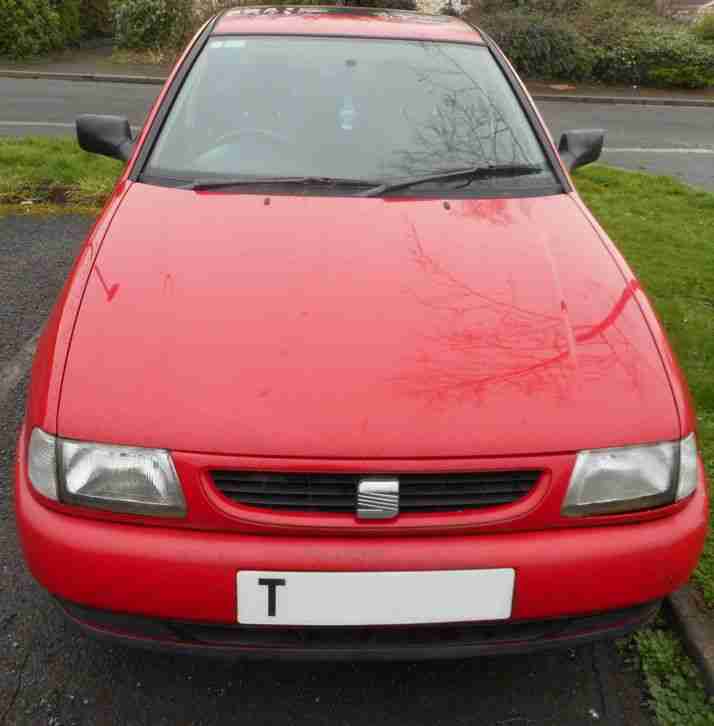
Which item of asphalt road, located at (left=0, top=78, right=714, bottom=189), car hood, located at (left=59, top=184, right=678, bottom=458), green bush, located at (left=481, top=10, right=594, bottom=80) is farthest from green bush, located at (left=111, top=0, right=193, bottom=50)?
car hood, located at (left=59, top=184, right=678, bottom=458)

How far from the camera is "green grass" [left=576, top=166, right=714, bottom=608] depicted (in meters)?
3.40

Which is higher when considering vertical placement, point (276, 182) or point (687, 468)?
point (276, 182)

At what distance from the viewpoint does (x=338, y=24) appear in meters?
3.25

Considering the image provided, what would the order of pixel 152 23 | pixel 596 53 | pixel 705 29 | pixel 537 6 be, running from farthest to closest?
1. pixel 705 29
2. pixel 537 6
3. pixel 152 23
4. pixel 596 53

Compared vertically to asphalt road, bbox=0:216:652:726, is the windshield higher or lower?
higher

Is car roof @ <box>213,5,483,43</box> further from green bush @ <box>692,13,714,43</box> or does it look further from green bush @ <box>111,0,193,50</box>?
green bush @ <box>692,13,714,43</box>

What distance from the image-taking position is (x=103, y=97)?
38.6 feet

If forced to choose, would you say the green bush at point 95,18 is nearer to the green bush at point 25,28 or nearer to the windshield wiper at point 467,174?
the green bush at point 25,28

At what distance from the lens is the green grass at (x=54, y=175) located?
237 inches

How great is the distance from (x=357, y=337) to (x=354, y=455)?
347 millimetres

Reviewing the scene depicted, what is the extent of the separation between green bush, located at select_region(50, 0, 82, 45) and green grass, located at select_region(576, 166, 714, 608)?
516 inches

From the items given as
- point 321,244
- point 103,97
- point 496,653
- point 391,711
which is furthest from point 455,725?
point 103,97

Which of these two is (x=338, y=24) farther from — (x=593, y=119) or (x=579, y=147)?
(x=593, y=119)

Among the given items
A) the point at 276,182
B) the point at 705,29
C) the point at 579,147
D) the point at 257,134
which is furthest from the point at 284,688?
the point at 705,29
